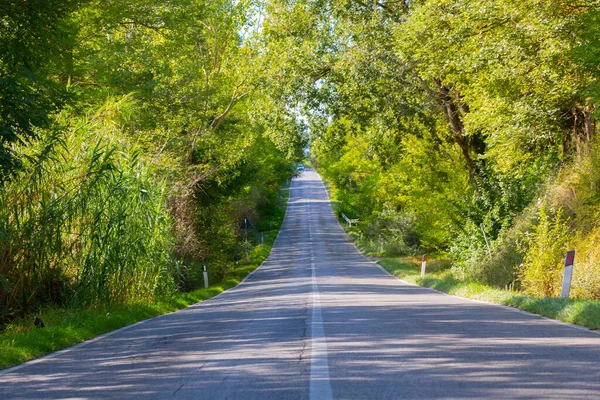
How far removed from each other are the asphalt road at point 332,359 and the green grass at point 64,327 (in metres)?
0.41

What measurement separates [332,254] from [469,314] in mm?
36997

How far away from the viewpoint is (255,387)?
6039 mm

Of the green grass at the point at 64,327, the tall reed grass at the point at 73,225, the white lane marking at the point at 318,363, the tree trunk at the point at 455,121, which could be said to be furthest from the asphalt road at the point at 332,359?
the tree trunk at the point at 455,121

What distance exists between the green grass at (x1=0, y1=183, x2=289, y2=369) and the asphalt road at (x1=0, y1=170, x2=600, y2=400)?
1.33 feet

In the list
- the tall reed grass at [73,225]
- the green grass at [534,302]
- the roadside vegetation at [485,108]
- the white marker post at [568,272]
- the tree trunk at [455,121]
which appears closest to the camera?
the green grass at [534,302]

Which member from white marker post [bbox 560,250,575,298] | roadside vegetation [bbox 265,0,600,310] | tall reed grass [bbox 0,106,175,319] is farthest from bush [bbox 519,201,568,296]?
tall reed grass [bbox 0,106,175,319]

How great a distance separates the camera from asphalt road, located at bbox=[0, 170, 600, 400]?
589 cm

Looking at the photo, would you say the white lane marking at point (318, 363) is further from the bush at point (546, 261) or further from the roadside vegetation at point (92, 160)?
the bush at point (546, 261)

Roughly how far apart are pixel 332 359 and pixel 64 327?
542 cm

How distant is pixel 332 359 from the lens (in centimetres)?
731

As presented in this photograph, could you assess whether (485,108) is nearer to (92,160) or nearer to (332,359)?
(92,160)

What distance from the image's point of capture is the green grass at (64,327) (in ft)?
29.1

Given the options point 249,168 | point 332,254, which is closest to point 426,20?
point 249,168

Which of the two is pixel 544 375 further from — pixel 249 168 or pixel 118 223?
pixel 249 168
